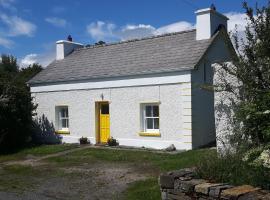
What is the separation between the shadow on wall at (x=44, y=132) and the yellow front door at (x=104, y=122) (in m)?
3.09

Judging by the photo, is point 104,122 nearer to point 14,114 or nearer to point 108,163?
point 14,114

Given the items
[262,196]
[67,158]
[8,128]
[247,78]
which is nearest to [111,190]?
[247,78]

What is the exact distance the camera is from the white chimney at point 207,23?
64.2 feet

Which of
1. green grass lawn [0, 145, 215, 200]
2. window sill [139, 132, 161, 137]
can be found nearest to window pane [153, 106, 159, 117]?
window sill [139, 132, 161, 137]

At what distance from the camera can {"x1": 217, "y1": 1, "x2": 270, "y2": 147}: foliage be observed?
8.95 meters

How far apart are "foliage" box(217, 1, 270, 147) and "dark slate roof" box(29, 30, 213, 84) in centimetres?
800

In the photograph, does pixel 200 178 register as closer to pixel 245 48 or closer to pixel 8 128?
pixel 245 48

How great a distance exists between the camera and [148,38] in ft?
74.4

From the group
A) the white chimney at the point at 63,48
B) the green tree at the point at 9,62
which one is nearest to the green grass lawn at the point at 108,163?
the white chimney at the point at 63,48

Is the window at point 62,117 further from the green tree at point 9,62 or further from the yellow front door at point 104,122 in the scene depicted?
the green tree at point 9,62

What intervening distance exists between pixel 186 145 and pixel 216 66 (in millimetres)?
7287

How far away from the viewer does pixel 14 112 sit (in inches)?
864

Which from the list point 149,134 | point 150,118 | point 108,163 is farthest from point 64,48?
point 108,163

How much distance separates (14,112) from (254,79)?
50.7 ft
